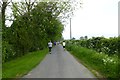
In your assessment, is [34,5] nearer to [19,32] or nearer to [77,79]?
[19,32]

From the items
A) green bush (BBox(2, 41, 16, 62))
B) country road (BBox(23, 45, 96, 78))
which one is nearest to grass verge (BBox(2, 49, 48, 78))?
country road (BBox(23, 45, 96, 78))

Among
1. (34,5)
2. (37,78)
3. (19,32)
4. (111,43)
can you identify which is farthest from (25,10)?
(37,78)

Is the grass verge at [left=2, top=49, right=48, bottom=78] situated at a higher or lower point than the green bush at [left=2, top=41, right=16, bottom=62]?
lower

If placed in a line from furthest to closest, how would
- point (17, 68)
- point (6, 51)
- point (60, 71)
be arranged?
1. point (6, 51)
2. point (17, 68)
3. point (60, 71)

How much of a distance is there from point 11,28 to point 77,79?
2553 centimetres

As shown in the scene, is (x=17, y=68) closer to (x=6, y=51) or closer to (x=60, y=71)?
(x=60, y=71)

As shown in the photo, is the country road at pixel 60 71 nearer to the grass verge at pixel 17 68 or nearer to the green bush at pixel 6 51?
the grass verge at pixel 17 68

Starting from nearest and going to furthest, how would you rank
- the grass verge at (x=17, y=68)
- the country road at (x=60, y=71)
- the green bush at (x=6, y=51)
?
the country road at (x=60, y=71) → the grass verge at (x=17, y=68) → the green bush at (x=6, y=51)

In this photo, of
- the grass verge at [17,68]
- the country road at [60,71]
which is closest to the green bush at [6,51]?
the grass verge at [17,68]

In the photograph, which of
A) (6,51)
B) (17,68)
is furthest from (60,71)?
(6,51)

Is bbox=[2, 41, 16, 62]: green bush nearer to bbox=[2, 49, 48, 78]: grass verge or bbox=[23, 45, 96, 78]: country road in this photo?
bbox=[2, 49, 48, 78]: grass verge

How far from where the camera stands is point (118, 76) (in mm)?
15133

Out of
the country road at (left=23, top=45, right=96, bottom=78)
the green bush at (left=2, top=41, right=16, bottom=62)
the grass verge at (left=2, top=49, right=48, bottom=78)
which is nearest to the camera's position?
the country road at (left=23, top=45, right=96, bottom=78)

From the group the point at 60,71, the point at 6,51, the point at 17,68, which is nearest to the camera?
the point at 60,71
